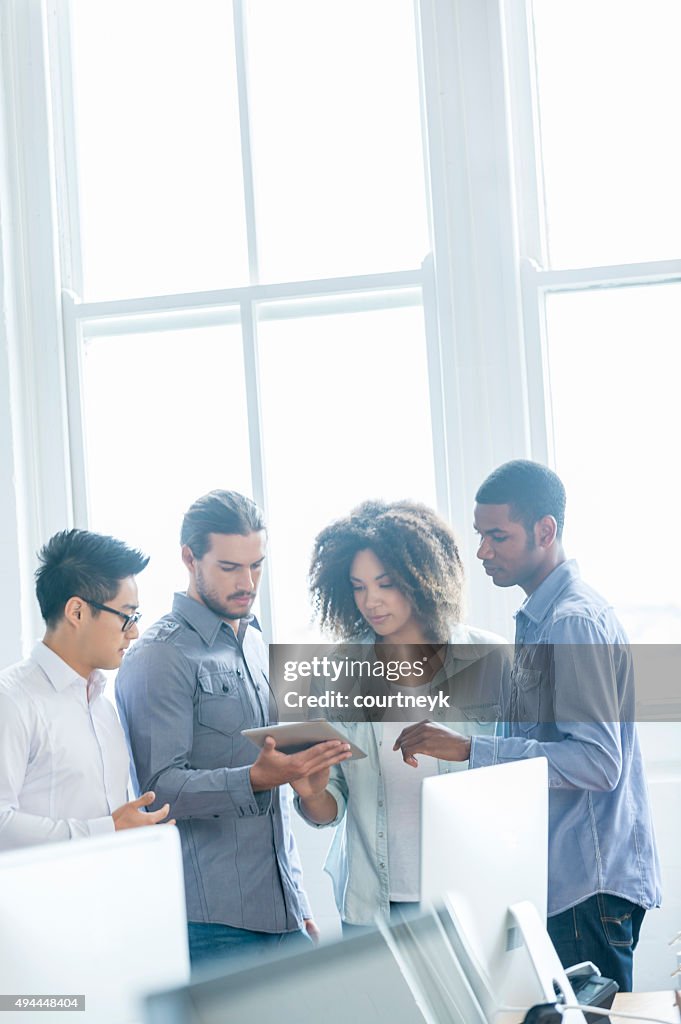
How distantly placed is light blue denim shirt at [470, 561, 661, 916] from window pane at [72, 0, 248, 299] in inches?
63.0

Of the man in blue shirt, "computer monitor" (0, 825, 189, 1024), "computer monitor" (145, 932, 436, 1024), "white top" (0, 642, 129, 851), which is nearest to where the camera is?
"computer monitor" (145, 932, 436, 1024)

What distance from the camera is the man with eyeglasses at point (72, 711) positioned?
6.87 ft

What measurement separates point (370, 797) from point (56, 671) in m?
0.74

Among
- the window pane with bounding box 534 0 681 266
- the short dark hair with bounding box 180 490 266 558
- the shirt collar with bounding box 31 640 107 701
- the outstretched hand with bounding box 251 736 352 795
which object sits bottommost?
the outstretched hand with bounding box 251 736 352 795

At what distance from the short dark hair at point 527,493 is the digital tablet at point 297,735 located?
2.46 feet

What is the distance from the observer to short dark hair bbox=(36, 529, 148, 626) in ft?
7.57

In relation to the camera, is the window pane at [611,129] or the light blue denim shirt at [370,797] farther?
the window pane at [611,129]

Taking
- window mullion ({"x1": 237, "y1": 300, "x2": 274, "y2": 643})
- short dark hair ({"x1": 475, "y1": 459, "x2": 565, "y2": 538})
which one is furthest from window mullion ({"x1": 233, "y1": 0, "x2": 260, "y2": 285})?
short dark hair ({"x1": 475, "y1": 459, "x2": 565, "y2": 538})

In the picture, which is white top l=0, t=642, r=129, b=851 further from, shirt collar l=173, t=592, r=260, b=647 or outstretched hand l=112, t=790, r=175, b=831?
shirt collar l=173, t=592, r=260, b=647

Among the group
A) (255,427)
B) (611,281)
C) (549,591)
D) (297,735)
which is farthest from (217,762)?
(611,281)

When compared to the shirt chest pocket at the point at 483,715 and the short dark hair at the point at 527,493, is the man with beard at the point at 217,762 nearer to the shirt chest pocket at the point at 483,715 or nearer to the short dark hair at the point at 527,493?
the shirt chest pocket at the point at 483,715

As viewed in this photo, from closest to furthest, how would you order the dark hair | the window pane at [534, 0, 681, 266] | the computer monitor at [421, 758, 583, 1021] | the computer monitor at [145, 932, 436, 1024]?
the computer monitor at [145, 932, 436, 1024]
the computer monitor at [421, 758, 583, 1021]
the dark hair
the window pane at [534, 0, 681, 266]

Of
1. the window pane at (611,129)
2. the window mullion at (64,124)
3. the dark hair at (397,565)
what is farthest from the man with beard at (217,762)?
the window pane at (611,129)

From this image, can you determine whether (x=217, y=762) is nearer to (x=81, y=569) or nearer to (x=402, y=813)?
(x=402, y=813)
